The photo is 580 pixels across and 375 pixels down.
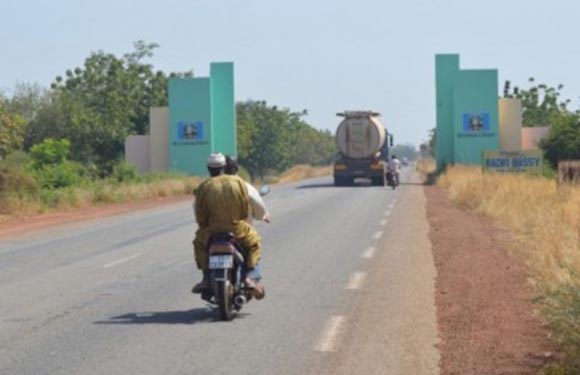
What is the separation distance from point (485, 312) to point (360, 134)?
46890 millimetres

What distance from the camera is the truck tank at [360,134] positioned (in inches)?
2357

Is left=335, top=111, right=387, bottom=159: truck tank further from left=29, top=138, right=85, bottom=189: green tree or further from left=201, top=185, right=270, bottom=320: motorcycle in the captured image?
left=201, top=185, right=270, bottom=320: motorcycle

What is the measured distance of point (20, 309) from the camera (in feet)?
45.6

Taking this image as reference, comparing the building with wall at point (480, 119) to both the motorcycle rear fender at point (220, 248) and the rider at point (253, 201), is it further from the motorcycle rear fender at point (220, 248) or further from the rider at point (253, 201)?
the motorcycle rear fender at point (220, 248)

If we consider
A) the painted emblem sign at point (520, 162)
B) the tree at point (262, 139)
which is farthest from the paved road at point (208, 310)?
the tree at point (262, 139)

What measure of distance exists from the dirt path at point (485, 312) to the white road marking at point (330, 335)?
101 cm

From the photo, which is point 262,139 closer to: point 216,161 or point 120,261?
point 120,261

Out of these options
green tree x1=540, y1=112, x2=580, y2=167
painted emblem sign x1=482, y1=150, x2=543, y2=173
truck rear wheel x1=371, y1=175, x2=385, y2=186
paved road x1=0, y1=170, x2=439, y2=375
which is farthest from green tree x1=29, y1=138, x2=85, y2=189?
paved road x1=0, y1=170, x2=439, y2=375

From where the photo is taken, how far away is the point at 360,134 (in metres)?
59.9

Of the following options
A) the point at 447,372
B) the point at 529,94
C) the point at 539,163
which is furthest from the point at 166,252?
the point at 529,94

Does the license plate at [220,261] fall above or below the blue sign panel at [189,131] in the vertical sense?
below

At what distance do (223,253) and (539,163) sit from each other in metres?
33.0

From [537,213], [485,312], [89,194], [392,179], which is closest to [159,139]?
[392,179]

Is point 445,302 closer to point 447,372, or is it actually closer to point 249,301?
point 249,301
